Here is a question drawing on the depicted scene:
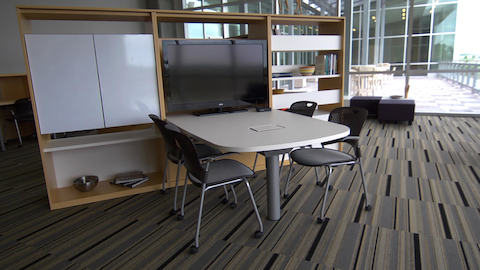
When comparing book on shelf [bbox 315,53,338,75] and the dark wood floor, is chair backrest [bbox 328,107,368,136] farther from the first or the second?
book on shelf [bbox 315,53,338,75]

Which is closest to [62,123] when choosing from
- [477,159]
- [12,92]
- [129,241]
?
[129,241]

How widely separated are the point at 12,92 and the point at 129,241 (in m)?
5.19

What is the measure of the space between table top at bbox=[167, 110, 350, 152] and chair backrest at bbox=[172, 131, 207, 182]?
0.48ft

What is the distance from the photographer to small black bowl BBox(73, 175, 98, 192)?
129 inches

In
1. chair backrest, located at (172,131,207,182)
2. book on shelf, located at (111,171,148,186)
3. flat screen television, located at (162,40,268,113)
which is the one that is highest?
flat screen television, located at (162,40,268,113)

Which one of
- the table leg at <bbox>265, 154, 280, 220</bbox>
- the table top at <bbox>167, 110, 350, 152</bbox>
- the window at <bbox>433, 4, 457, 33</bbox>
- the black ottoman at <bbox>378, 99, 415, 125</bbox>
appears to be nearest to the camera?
the table top at <bbox>167, 110, 350, 152</bbox>

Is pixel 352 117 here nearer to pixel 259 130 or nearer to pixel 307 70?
pixel 259 130

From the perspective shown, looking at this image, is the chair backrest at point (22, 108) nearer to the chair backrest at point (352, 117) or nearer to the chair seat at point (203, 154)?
the chair seat at point (203, 154)

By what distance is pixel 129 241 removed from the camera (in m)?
2.48

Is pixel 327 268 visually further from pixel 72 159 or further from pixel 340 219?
pixel 72 159

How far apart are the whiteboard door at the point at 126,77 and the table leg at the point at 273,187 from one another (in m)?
1.37

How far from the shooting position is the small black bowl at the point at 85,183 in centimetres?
327

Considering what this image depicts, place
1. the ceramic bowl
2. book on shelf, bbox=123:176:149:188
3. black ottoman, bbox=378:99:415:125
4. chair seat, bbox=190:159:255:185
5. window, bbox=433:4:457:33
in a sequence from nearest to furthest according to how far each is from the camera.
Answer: chair seat, bbox=190:159:255:185 < book on shelf, bbox=123:176:149:188 < the ceramic bowl < black ottoman, bbox=378:99:415:125 < window, bbox=433:4:457:33

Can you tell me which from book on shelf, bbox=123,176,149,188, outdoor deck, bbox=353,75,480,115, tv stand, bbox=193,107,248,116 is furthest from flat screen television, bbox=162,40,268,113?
outdoor deck, bbox=353,75,480,115
